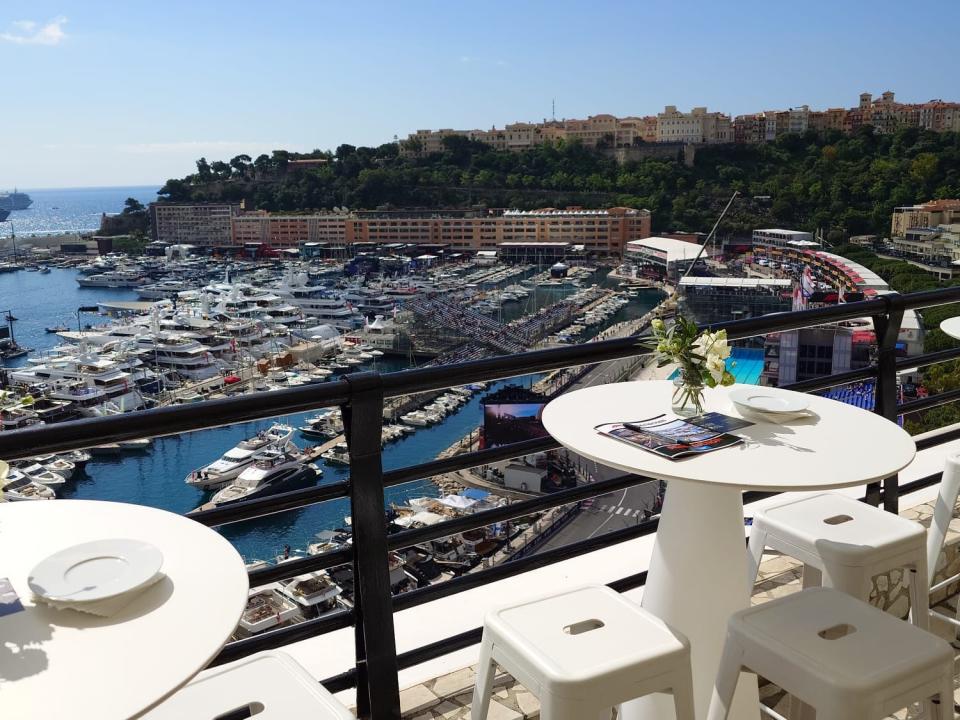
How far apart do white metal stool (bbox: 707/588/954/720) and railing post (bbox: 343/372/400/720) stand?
434mm

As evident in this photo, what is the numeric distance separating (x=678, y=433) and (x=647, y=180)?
133 feet

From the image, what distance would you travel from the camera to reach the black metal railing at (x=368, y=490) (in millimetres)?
880

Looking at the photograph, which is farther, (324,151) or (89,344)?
(324,151)

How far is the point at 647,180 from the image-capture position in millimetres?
39625

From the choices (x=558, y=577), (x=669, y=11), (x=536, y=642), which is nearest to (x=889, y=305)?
(x=558, y=577)

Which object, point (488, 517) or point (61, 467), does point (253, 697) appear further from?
point (61, 467)

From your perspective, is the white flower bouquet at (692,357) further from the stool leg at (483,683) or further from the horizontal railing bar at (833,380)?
the stool leg at (483,683)

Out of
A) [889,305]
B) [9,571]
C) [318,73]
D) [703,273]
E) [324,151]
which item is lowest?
[703,273]

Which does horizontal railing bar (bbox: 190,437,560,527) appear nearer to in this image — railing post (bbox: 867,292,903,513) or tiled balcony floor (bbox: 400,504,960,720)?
tiled balcony floor (bbox: 400,504,960,720)

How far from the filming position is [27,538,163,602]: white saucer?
604 mm

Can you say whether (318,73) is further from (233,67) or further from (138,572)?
(138,572)

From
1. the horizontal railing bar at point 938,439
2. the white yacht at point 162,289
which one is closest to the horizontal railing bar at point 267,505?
the horizontal railing bar at point 938,439

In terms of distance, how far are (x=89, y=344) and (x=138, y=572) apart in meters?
28.2

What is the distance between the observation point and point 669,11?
2325 inches
